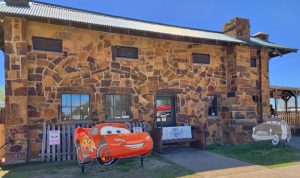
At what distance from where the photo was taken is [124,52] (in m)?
10.9

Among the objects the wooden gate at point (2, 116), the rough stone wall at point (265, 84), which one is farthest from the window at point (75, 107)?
the rough stone wall at point (265, 84)

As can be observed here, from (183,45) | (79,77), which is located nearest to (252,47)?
(183,45)

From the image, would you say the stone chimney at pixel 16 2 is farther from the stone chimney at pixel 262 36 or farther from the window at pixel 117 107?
the stone chimney at pixel 262 36

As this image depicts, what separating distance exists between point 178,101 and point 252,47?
5169mm

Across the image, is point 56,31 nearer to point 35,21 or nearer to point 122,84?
point 35,21

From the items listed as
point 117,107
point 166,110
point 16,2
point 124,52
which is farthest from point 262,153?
point 16,2

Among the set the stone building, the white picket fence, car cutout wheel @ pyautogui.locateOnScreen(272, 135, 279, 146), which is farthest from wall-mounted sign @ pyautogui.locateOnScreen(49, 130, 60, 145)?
car cutout wheel @ pyautogui.locateOnScreen(272, 135, 279, 146)

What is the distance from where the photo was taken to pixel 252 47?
44.7 feet

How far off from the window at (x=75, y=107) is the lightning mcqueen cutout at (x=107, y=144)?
2.16 m

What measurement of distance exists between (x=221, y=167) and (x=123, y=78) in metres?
5.11

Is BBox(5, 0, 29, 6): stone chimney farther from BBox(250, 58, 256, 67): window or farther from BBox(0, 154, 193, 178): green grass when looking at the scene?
BBox(250, 58, 256, 67): window

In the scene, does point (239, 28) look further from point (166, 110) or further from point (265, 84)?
point (166, 110)

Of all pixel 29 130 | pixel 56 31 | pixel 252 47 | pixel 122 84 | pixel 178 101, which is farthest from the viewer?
pixel 252 47

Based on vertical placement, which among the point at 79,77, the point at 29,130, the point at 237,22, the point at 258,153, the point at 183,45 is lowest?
the point at 258,153
